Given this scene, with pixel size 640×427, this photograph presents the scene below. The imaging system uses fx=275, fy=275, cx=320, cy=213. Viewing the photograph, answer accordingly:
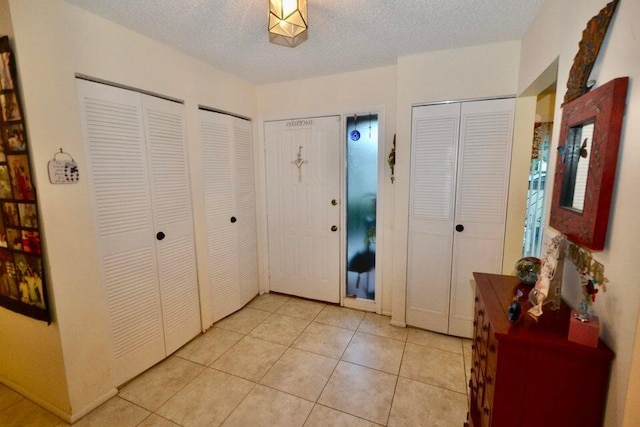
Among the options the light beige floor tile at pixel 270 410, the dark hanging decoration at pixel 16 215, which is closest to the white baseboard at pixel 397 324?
the light beige floor tile at pixel 270 410

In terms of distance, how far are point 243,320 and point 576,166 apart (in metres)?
2.78

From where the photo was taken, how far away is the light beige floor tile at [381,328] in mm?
2496

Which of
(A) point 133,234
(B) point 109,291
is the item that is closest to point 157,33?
(A) point 133,234

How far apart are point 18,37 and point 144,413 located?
217 cm

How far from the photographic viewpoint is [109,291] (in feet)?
5.88

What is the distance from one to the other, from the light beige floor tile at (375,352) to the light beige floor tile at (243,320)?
97 centimetres

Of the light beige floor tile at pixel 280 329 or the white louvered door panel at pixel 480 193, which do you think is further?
the light beige floor tile at pixel 280 329

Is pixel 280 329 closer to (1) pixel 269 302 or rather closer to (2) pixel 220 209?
(1) pixel 269 302

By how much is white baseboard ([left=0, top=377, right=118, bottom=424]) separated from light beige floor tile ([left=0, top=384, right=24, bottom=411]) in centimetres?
2

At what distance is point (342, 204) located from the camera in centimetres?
289

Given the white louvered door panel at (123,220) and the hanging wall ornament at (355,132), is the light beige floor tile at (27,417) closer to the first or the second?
the white louvered door panel at (123,220)

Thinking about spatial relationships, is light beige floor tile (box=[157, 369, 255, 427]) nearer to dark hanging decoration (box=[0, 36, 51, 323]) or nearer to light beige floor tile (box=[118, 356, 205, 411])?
light beige floor tile (box=[118, 356, 205, 411])

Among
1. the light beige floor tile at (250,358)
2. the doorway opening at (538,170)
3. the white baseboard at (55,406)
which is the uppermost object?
the doorway opening at (538,170)

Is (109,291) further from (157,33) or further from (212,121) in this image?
(157,33)
